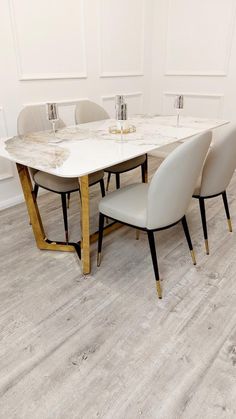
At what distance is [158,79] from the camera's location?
3.83 meters

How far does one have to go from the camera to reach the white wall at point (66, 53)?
2.35 meters

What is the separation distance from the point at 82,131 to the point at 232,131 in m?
1.01

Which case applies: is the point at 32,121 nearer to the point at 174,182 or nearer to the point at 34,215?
the point at 34,215

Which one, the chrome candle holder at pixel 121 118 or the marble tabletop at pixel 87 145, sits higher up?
the chrome candle holder at pixel 121 118

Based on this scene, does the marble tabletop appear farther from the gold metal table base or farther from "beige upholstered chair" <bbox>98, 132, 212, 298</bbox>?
"beige upholstered chair" <bbox>98, 132, 212, 298</bbox>

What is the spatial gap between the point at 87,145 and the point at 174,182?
607mm

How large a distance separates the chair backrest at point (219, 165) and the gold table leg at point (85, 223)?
0.77m

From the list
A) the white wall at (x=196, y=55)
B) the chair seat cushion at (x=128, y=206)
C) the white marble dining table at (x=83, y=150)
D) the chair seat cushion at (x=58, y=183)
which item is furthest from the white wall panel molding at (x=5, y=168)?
the white wall at (x=196, y=55)

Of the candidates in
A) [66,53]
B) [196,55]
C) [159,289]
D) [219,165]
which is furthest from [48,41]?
[159,289]

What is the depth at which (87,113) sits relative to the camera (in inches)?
102

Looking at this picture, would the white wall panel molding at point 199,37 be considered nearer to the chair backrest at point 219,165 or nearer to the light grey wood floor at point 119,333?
the chair backrest at point 219,165

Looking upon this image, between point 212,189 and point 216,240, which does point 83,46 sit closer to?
point 212,189

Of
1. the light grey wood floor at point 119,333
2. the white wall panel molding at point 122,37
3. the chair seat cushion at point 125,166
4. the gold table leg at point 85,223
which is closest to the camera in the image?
the light grey wood floor at point 119,333

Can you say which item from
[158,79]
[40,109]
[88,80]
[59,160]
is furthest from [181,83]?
[59,160]
